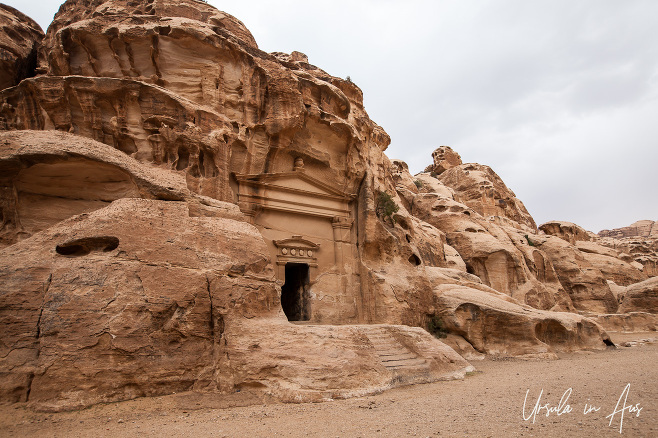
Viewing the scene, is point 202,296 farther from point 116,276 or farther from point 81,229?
point 81,229

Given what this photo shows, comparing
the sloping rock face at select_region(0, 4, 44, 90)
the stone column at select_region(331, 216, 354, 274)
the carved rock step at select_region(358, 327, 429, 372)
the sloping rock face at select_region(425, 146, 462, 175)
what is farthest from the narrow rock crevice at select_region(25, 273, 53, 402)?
the sloping rock face at select_region(425, 146, 462, 175)

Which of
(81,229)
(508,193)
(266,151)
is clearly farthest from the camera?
(508,193)

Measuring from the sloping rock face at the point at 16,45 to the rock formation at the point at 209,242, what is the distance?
193 millimetres

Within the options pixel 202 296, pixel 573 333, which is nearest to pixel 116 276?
pixel 202 296

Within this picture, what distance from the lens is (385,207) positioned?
15.1 m

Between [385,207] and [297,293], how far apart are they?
185 inches

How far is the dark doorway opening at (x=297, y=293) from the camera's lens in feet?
42.9

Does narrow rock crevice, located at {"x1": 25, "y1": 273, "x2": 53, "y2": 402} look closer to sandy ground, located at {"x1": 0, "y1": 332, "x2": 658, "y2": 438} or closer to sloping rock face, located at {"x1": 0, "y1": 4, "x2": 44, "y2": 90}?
→ sandy ground, located at {"x1": 0, "y1": 332, "x2": 658, "y2": 438}

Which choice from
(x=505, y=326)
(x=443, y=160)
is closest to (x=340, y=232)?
(x=505, y=326)

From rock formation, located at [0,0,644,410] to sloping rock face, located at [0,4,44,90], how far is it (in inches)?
7.6

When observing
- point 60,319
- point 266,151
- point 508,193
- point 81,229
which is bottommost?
point 60,319

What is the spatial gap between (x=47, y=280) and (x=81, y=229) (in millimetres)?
985

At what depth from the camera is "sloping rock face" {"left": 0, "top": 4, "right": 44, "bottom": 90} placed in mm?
15539

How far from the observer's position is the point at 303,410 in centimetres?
562
